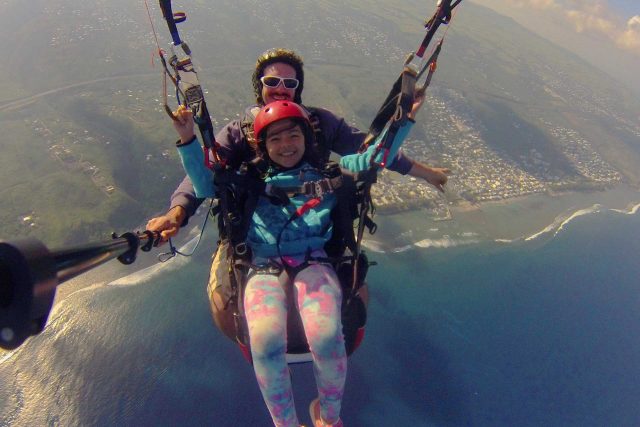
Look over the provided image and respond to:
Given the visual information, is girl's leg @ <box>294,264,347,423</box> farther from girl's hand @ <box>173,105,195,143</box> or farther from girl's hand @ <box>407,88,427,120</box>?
girl's hand @ <box>407,88,427,120</box>

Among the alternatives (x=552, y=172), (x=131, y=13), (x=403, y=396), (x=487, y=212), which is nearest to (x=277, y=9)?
(x=131, y=13)

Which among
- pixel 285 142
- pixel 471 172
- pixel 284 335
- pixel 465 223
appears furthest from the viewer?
pixel 471 172

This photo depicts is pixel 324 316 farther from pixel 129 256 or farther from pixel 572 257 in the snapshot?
pixel 572 257

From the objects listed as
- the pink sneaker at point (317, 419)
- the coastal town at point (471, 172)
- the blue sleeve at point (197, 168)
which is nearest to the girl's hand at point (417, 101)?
the blue sleeve at point (197, 168)

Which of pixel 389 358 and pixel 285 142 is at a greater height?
pixel 285 142

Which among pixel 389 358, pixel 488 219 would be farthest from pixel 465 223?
pixel 389 358

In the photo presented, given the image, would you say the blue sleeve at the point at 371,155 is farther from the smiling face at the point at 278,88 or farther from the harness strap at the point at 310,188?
the smiling face at the point at 278,88

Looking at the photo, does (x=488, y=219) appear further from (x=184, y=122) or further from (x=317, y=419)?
(x=184, y=122)
